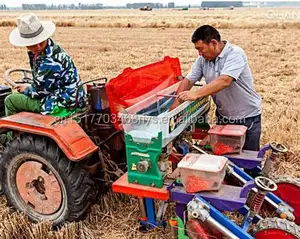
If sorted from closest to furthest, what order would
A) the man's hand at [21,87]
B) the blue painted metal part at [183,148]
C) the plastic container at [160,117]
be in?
the plastic container at [160,117], the blue painted metal part at [183,148], the man's hand at [21,87]

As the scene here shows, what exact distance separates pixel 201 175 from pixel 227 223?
0.38 metres

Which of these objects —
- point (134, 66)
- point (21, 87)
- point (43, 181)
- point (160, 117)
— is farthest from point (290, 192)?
point (134, 66)

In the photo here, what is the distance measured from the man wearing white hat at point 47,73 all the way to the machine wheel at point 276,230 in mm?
1933

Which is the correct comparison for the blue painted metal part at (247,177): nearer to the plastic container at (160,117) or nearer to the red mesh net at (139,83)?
the plastic container at (160,117)

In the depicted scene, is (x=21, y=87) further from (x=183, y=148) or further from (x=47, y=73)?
(x=183, y=148)

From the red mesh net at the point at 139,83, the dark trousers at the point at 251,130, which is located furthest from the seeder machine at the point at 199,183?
the dark trousers at the point at 251,130

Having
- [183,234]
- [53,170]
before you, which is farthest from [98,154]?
[183,234]

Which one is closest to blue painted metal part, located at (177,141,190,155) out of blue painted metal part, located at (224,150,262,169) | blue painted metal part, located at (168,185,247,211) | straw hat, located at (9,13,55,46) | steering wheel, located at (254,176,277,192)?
blue painted metal part, located at (224,150,262,169)

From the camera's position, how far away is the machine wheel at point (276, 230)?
115 inches

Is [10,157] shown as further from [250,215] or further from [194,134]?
[250,215]

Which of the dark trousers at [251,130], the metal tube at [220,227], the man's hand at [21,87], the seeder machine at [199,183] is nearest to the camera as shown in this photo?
the metal tube at [220,227]

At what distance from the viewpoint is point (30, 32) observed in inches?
147

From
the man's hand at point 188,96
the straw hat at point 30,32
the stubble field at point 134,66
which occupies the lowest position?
the stubble field at point 134,66

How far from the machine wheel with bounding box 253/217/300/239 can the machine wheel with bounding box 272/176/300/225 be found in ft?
2.28
